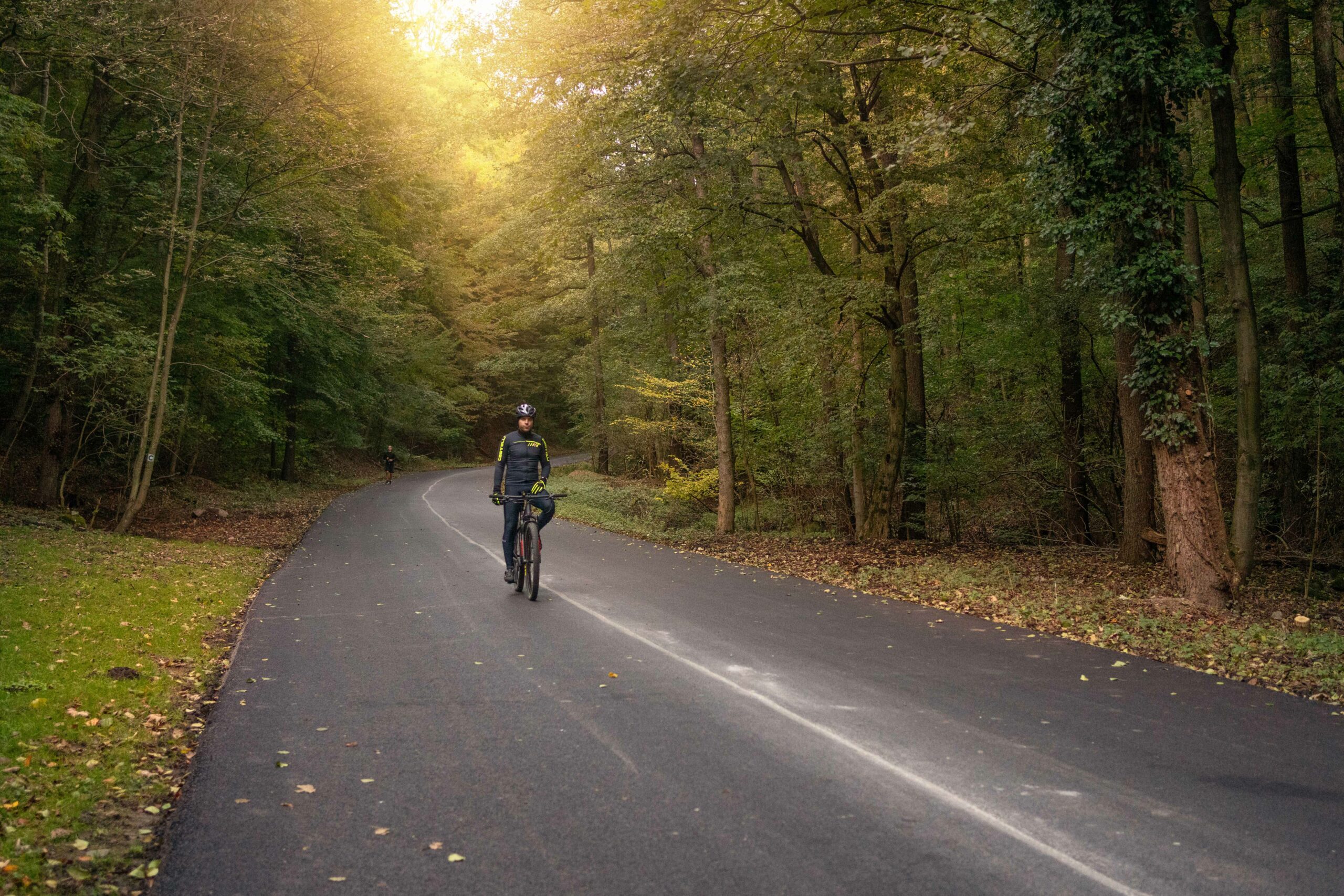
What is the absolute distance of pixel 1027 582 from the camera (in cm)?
1127

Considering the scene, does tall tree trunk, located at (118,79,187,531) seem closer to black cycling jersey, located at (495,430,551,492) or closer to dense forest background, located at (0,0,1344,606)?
dense forest background, located at (0,0,1344,606)

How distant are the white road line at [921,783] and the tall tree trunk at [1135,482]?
8.51 metres

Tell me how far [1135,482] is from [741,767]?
10.4 m

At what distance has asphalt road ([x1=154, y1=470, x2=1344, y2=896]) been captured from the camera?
11.6ft

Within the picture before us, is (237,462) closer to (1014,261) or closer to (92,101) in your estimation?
(92,101)

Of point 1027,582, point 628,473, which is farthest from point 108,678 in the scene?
point 628,473

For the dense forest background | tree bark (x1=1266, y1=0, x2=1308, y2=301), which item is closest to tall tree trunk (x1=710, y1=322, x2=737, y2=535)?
the dense forest background

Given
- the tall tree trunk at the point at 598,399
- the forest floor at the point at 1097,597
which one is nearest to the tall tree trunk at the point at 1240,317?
the forest floor at the point at 1097,597

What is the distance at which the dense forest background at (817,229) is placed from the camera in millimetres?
9727

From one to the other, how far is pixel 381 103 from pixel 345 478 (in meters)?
23.3

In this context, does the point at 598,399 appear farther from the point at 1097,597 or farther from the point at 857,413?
the point at 1097,597

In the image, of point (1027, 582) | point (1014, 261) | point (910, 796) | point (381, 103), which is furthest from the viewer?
point (381, 103)

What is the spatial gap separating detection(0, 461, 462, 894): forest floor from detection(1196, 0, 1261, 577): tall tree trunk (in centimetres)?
1093

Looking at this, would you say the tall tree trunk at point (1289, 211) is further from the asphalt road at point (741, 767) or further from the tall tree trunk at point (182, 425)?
the tall tree trunk at point (182, 425)
